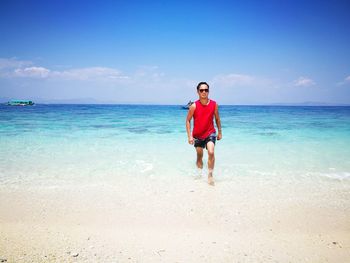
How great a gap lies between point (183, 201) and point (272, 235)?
4.59ft

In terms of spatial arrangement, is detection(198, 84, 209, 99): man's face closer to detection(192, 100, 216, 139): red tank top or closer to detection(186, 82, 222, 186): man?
detection(186, 82, 222, 186): man

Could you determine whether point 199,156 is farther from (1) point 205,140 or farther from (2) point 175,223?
(2) point 175,223

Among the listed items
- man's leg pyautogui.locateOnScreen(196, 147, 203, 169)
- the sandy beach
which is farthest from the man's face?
the sandy beach

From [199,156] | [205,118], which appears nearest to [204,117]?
[205,118]

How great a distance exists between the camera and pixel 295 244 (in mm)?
2658

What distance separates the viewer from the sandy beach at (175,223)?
248cm

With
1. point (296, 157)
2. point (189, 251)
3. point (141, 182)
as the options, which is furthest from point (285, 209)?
point (296, 157)

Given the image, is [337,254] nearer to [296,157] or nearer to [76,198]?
[76,198]

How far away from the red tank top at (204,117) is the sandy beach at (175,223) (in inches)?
43.0

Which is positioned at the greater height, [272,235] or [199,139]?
[199,139]

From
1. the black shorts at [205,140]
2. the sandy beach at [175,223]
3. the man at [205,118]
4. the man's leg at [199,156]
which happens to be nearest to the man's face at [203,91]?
the man at [205,118]

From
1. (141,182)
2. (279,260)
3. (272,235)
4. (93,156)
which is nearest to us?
(279,260)

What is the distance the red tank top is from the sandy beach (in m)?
1.09

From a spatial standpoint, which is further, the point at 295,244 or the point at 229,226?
the point at 229,226
